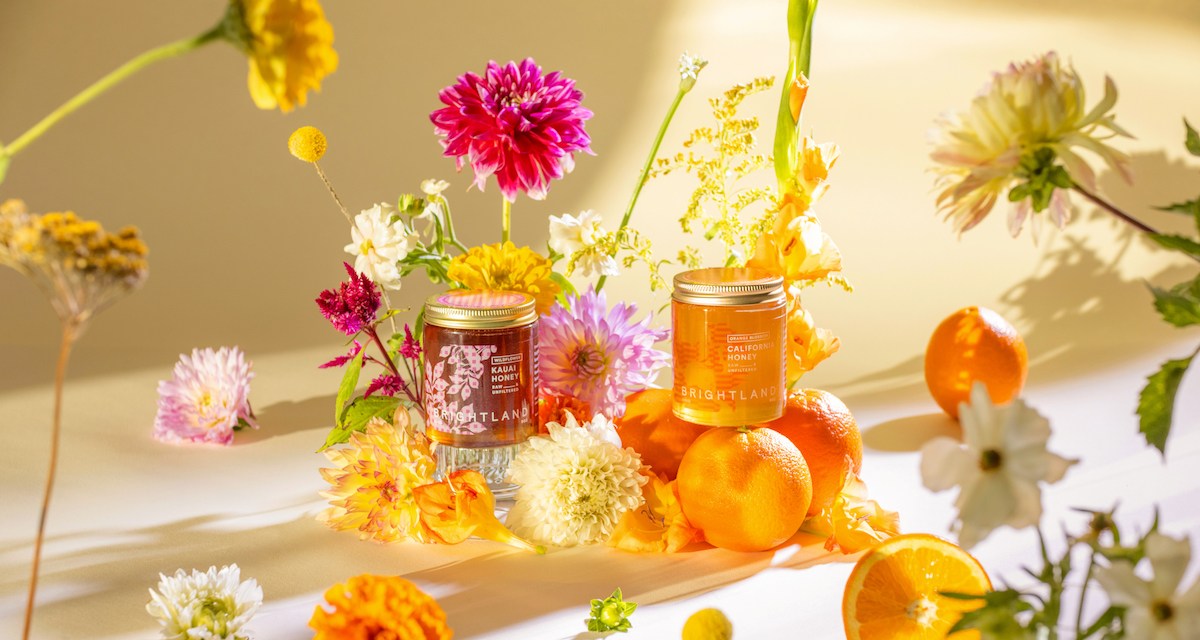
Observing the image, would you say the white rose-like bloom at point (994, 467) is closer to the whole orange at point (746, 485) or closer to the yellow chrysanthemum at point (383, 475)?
the whole orange at point (746, 485)

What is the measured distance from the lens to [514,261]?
1.44 m

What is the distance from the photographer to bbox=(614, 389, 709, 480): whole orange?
1.42 metres

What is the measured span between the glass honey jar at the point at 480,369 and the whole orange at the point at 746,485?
7.5 inches

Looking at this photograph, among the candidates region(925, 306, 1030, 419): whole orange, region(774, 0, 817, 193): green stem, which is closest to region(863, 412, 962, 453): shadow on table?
region(925, 306, 1030, 419): whole orange

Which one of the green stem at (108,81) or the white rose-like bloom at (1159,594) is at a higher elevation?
the green stem at (108,81)

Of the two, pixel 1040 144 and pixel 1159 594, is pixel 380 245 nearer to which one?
pixel 1040 144

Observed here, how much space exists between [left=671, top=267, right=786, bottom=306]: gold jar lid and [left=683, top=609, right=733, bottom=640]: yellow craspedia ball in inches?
13.1

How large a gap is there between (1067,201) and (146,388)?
1.57 meters

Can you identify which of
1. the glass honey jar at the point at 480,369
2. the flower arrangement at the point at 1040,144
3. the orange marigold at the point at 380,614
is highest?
the flower arrangement at the point at 1040,144

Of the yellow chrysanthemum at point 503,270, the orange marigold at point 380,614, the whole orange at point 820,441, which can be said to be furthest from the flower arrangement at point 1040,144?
the yellow chrysanthemum at point 503,270

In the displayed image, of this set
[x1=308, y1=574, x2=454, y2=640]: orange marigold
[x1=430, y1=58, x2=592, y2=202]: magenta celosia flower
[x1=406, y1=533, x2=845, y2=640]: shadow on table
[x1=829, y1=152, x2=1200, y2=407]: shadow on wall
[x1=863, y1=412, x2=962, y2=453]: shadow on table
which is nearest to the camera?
[x1=308, y1=574, x2=454, y2=640]: orange marigold

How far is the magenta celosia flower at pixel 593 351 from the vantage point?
1439 mm

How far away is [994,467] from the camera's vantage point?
720 mm

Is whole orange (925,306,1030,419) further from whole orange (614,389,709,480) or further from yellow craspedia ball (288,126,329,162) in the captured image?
yellow craspedia ball (288,126,329,162)
